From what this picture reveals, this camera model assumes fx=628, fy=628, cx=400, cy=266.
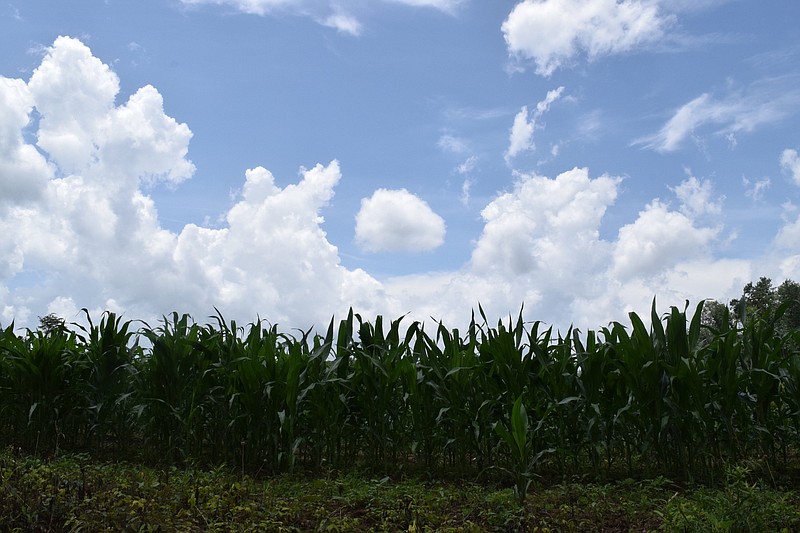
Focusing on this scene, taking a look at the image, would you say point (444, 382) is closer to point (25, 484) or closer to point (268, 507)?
point (268, 507)

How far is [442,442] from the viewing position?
5.85 metres

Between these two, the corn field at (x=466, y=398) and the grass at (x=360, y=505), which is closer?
the grass at (x=360, y=505)

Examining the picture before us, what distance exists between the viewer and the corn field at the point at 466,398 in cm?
532

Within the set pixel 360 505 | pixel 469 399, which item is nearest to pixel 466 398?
pixel 469 399

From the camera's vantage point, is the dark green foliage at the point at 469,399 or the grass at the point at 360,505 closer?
the grass at the point at 360,505

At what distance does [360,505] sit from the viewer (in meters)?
4.43

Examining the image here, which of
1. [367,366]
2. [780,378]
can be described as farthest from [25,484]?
[780,378]

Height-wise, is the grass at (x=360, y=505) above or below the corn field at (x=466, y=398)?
below

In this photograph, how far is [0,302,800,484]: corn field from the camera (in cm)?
532

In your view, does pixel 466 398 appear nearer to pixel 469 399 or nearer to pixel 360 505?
pixel 469 399

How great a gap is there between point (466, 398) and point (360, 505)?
1569mm

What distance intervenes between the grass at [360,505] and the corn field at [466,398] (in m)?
0.45

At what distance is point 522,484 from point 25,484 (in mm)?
3599

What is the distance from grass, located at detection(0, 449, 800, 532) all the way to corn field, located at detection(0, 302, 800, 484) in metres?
0.45
